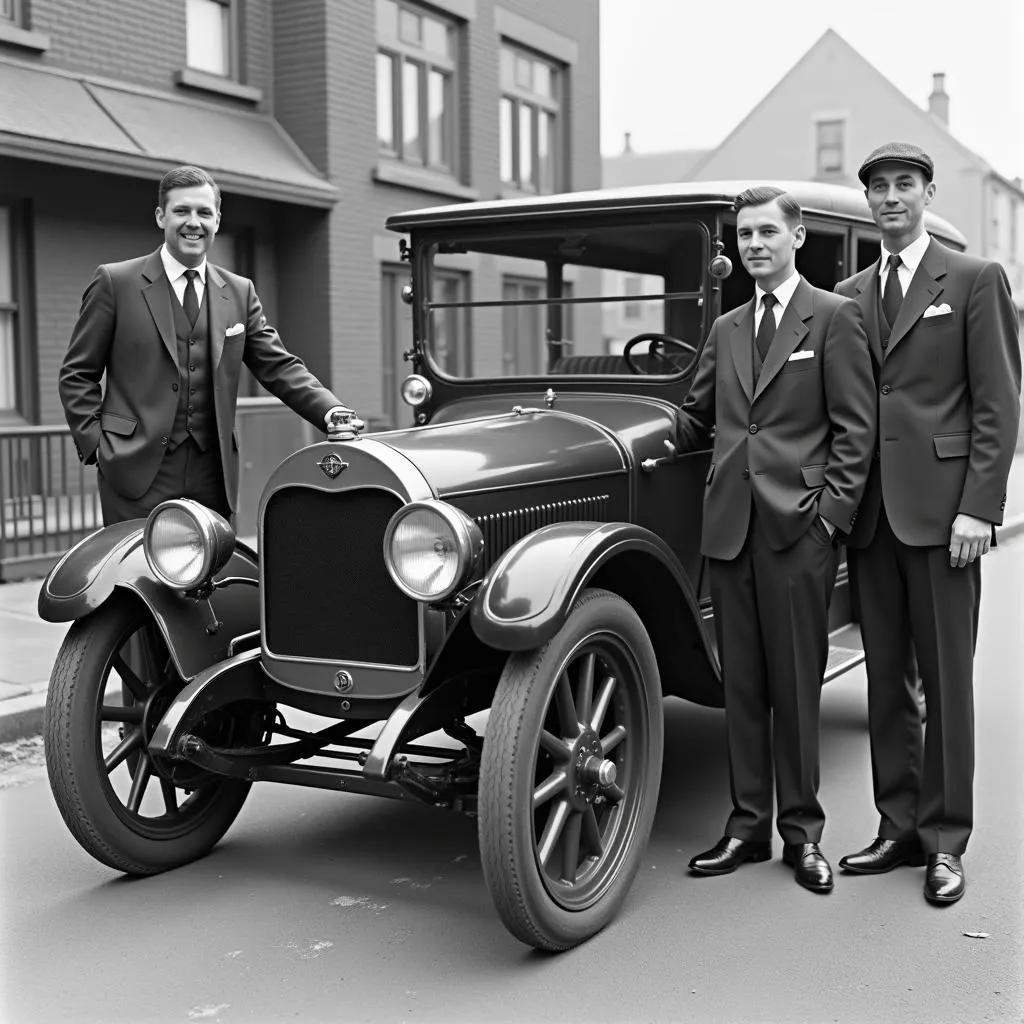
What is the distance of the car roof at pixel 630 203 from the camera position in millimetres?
4527

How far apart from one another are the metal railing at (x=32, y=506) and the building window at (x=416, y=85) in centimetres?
557

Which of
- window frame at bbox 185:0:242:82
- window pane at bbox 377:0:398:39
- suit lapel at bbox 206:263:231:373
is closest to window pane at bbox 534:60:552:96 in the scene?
window pane at bbox 377:0:398:39

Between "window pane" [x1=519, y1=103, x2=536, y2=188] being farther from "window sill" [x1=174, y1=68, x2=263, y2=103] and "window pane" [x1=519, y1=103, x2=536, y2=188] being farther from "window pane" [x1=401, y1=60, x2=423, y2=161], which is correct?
"window sill" [x1=174, y1=68, x2=263, y2=103]

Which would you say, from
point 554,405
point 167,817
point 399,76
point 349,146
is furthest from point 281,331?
point 167,817

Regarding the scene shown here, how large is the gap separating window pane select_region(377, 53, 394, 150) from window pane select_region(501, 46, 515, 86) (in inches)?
81.6

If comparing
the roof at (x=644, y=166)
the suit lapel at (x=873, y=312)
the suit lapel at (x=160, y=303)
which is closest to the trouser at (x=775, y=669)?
the suit lapel at (x=873, y=312)

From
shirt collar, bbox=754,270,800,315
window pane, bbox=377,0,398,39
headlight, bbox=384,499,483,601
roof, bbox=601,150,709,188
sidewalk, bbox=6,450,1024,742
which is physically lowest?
sidewalk, bbox=6,450,1024,742

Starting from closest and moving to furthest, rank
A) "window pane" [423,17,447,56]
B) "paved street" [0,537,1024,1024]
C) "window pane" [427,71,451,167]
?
"paved street" [0,537,1024,1024] < "window pane" [423,17,447,56] < "window pane" [427,71,451,167]

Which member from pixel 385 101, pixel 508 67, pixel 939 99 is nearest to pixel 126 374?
pixel 385 101

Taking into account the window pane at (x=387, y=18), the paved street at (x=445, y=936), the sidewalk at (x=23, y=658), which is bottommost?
the paved street at (x=445, y=936)

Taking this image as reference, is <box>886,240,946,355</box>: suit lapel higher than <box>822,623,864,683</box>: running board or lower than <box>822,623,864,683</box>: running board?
higher

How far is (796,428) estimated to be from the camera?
3.70 meters

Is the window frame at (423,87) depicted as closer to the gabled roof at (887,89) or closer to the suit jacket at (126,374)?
the suit jacket at (126,374)

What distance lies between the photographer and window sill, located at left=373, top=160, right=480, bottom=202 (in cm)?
1246
